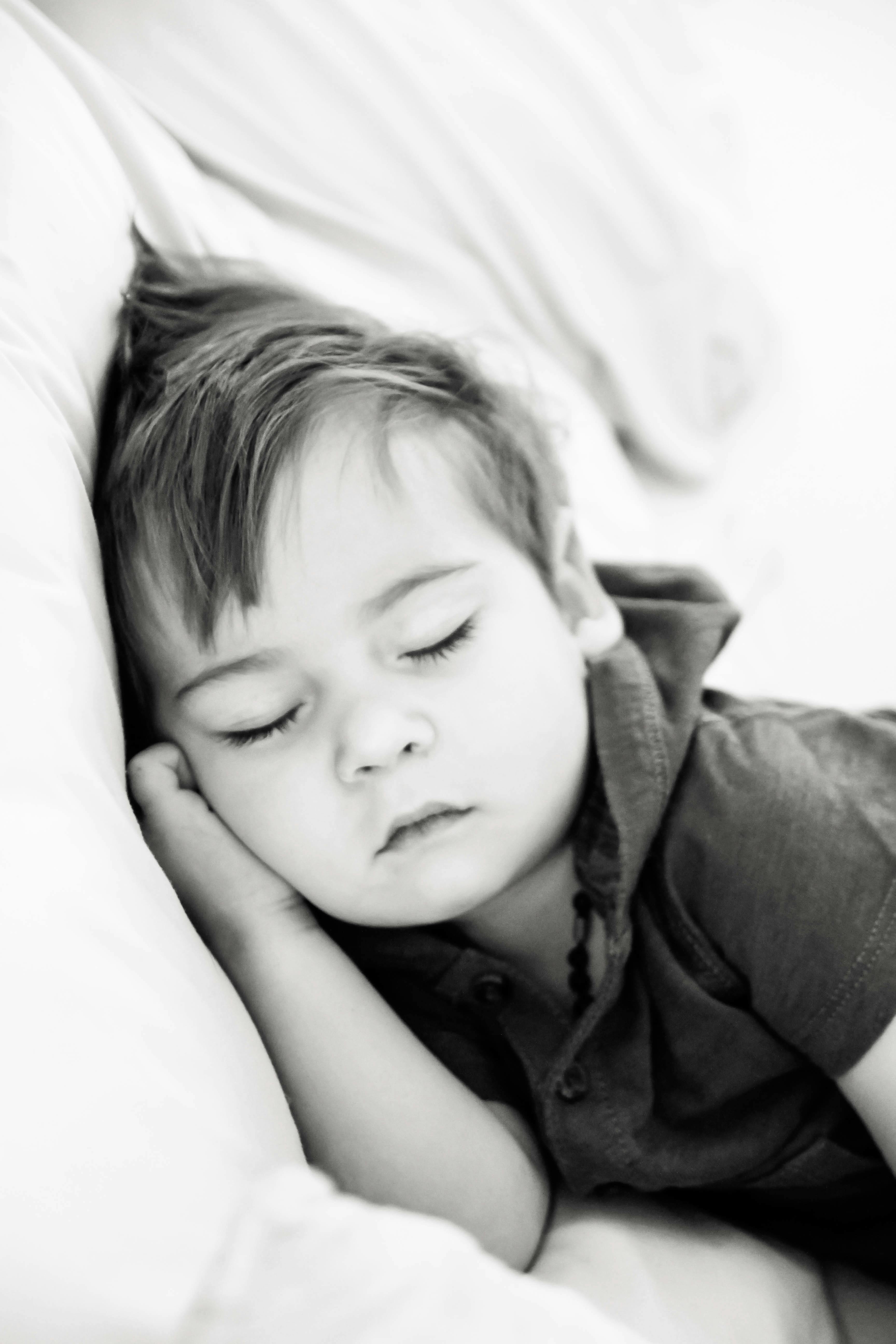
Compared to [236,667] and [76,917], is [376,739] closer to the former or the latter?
[236,667]

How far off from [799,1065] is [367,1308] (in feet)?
1.77

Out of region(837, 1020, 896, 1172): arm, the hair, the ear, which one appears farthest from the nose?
region(837, 1020, 896, 1172): arm

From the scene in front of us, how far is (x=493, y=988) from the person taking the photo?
87 centimetres

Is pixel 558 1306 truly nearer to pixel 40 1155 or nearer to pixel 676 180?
pixel 40 1155

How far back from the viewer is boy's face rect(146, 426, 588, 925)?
74cm

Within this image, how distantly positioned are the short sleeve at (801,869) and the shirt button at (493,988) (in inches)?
6.2

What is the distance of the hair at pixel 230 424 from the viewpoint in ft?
2.49

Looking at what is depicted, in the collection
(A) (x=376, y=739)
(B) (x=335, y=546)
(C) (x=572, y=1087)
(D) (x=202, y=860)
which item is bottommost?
(C) (x=572, y=1087)

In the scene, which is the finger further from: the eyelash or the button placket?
the button placket

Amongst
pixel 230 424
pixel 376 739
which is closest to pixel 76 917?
pixel 376 739

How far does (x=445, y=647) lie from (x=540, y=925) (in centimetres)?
28

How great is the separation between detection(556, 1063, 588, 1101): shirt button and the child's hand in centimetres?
22

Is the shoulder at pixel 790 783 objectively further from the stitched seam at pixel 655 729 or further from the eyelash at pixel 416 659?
the eyelash at pixel 416 659

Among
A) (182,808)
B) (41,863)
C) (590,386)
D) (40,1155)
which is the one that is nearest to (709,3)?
(590,386)
